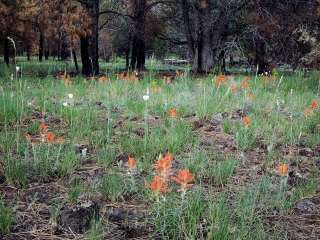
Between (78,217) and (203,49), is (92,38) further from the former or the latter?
(78,217)

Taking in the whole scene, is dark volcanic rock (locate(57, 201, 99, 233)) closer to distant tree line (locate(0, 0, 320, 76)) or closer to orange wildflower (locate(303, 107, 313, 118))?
orange wildflower (locate(303, 107, 313, 118))

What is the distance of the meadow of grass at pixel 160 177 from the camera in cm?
262

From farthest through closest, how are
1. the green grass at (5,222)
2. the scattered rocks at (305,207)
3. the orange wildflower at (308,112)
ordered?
the orange wildflower at (308,112)
the scattered rocks at (305,207)
the green grass at (5,222)

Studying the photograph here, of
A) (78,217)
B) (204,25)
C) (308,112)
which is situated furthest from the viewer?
(204,25)

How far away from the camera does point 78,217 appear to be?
8.76 feet

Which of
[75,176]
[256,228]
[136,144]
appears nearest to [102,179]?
[75,176]

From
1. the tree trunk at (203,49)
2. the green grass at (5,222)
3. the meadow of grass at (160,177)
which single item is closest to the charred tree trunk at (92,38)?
the tree trunk at (203,49)

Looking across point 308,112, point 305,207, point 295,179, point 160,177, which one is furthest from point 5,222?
point 308,112

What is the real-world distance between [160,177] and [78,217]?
56cm

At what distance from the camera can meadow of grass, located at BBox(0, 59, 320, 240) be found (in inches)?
103

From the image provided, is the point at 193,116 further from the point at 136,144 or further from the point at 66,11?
the point at 66,11

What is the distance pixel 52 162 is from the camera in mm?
3689

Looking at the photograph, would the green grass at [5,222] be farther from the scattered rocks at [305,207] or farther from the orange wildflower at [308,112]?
the orange wildflower at [308,112]

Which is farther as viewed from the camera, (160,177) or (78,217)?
(160,177)
